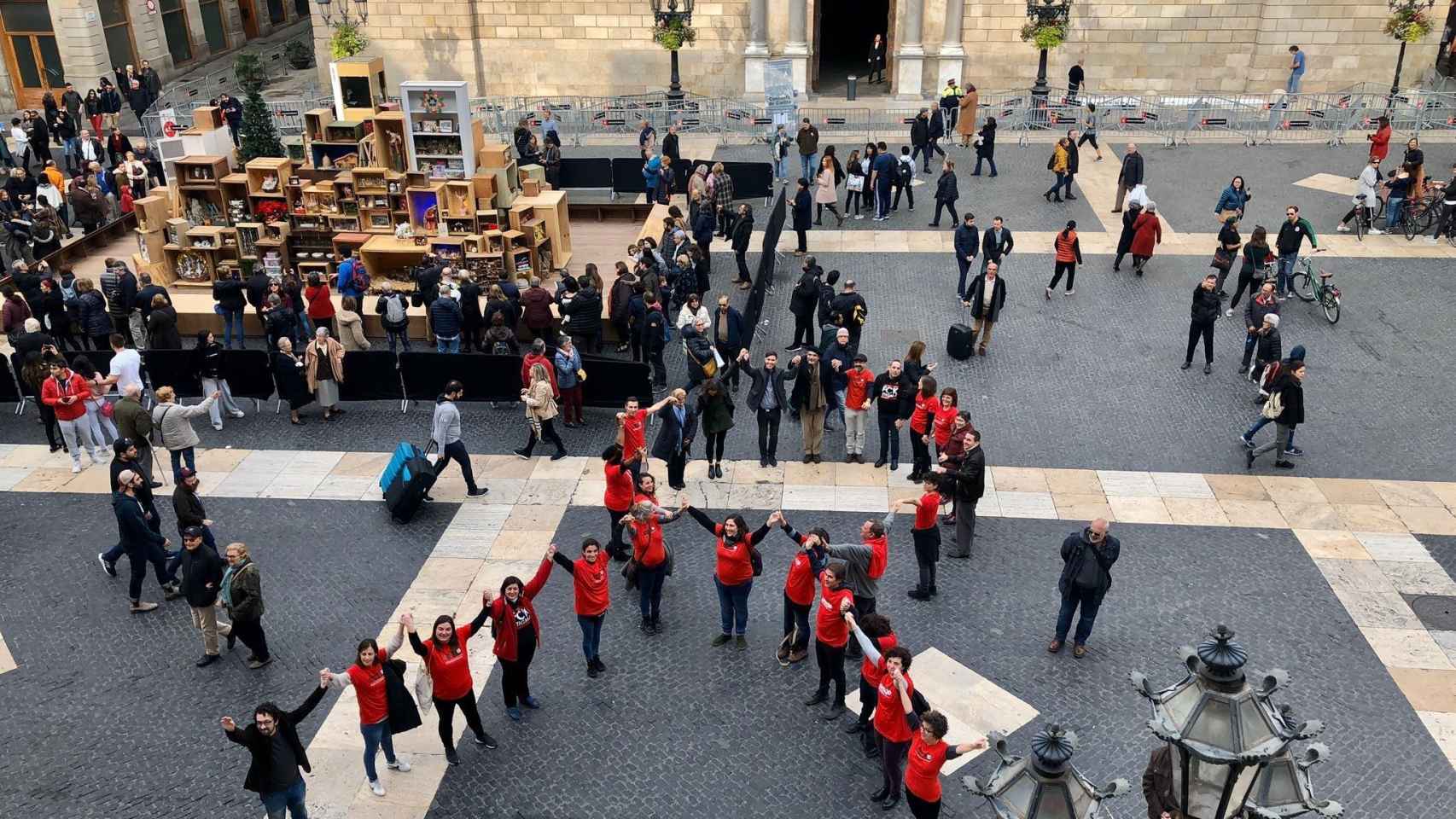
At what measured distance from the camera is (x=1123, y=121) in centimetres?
3006

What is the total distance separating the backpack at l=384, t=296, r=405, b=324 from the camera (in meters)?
17.3

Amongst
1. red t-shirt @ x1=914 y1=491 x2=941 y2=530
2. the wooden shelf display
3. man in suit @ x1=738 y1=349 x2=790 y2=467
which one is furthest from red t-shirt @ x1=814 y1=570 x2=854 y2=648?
the wooden shelf display

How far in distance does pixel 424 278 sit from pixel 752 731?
10.5 metres

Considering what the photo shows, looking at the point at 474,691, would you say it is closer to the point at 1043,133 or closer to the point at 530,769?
the point at 530,769

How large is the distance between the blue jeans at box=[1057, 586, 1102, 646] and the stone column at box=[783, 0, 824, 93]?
79.6 ft

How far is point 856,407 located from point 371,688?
23.8 ft

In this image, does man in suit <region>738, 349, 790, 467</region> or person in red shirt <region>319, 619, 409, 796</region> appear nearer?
person in red shirt <region>319, 619, 409, 796</region>

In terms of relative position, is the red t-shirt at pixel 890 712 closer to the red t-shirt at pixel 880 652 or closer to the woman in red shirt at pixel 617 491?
the red t-shirt at pixel 880 652

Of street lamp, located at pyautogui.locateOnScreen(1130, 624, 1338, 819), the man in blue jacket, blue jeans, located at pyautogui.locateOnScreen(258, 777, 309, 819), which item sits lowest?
blue jeans, located at pyautogui.locateOnScreen(258, 777, 309, 819)

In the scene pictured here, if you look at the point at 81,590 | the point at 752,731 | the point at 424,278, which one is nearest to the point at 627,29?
the point at 424,278

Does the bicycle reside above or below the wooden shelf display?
below

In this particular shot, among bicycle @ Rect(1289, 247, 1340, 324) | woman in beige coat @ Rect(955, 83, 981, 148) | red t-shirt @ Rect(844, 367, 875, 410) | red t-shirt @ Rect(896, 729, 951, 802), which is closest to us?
red t-shirt @ Rect(896, 729, 951, 802)

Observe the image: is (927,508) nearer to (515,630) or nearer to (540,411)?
(515,630)

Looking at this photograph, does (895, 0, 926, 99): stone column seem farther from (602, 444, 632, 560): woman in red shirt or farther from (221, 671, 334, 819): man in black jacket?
(221, 671, 334, 819): man in black jacket
